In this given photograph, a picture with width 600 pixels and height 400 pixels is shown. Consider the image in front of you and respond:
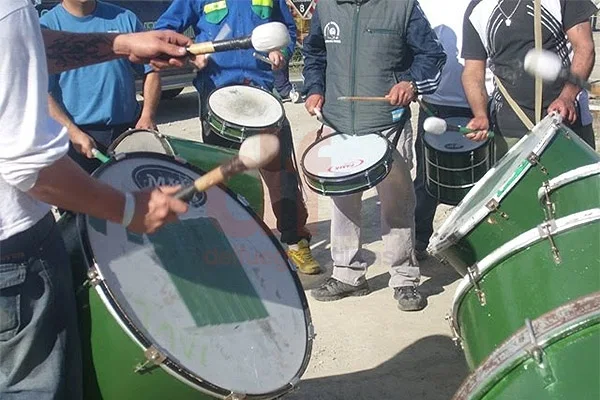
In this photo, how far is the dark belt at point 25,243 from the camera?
1908 mm

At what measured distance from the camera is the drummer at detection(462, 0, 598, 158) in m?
3.81

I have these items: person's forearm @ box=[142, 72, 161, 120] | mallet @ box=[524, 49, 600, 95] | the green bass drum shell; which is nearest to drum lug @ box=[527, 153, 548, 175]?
mallet @ box=[524, 49, 600, 95]

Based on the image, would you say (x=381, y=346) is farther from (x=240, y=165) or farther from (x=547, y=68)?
(x=240, y=165)

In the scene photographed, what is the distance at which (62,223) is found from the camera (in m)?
2.28

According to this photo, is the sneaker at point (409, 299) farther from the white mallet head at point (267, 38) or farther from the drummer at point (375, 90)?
the white mallet head at point (267, 38)

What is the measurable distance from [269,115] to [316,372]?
4.72 feet

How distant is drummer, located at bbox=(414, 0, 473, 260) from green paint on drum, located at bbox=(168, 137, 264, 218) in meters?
1.27

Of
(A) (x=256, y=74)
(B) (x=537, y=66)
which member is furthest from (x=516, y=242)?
(A) (x=256, y=74)

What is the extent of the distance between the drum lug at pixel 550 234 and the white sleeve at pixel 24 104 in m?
1.31

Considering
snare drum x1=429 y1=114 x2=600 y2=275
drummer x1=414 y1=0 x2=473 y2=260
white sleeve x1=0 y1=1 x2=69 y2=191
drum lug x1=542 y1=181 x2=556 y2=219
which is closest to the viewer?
white sleeve x1=0 y1=1 x2=69 y2=191

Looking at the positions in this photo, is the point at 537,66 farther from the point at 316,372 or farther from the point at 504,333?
the point at 316,372

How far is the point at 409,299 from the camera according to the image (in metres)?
4.20

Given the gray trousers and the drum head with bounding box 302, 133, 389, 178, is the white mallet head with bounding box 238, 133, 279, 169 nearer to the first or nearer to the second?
the drum head with bounding box 302, 133, 389, 178

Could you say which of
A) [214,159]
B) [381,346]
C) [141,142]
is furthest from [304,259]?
[141,142]
